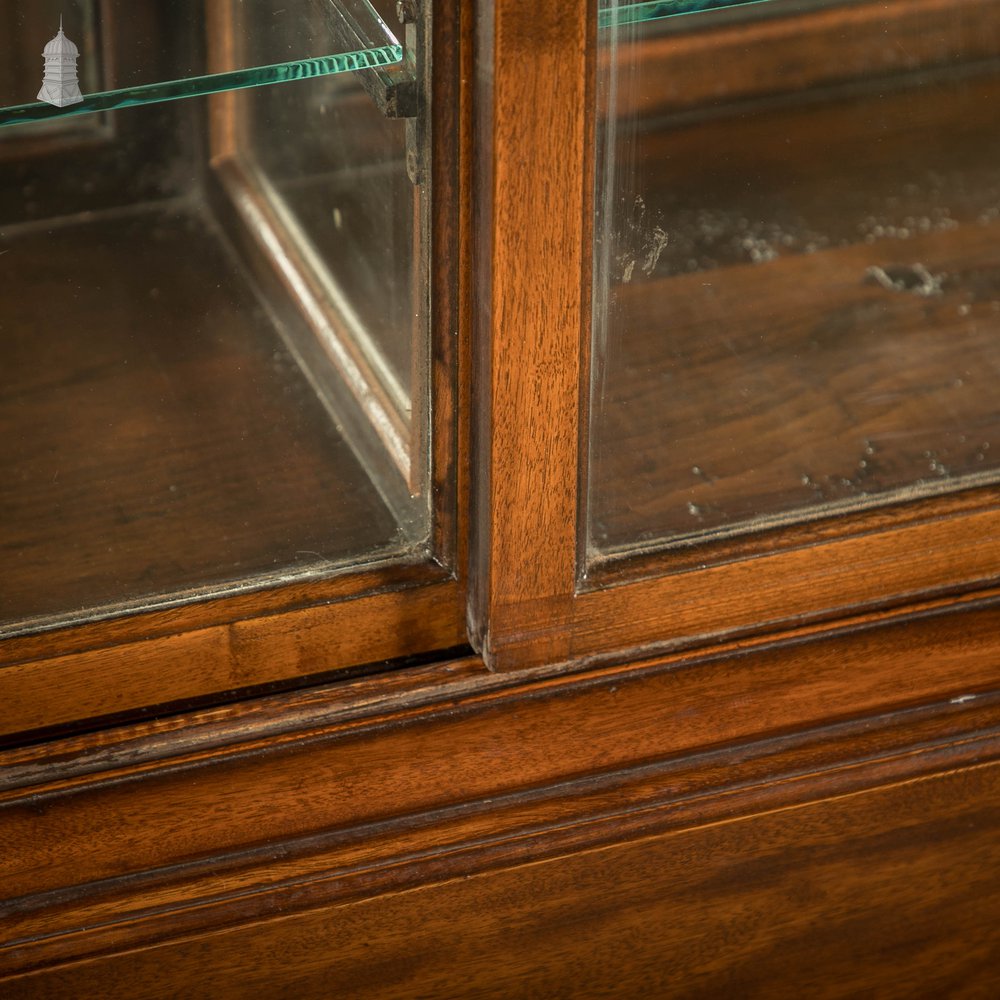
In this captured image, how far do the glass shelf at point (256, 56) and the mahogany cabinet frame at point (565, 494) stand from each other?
80mm

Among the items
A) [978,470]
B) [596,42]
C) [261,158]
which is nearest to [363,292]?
[261,158]

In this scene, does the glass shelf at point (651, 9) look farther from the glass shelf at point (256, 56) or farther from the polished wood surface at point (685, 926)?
the polished wood surface at point (685, 926)

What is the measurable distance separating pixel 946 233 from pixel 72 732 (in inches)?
20.8

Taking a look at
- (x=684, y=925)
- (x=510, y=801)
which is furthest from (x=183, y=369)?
(x=684, y=925)

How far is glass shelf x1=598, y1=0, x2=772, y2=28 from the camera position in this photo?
0.53 meters

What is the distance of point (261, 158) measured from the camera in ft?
2.23

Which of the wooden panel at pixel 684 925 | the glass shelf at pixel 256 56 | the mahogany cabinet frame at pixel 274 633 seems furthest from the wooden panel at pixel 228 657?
the glass shelf at pixel 256 56

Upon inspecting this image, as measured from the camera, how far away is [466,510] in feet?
2.02

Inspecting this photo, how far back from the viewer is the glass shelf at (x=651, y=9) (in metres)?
0.53

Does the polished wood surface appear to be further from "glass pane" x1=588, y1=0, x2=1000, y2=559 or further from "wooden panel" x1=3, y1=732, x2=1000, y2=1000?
"glass pane" x1=588, y1=0, x2=1000, y2=559

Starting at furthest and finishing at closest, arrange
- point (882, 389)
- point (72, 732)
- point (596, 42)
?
point (882, 389)
point (72, 732)
point (596, 42)

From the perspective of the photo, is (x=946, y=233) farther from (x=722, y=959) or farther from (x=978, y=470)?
(x=722, y=959)

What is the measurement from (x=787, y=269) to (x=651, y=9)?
10.4 inches

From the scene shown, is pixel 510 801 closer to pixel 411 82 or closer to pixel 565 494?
pixel 565 494
